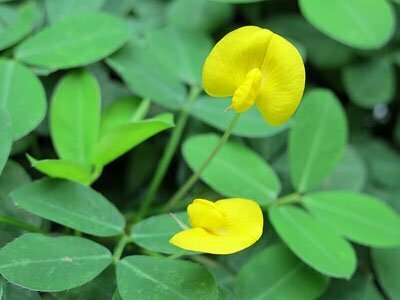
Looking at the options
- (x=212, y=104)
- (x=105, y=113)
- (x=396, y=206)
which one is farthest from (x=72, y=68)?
(x=396, y=206)

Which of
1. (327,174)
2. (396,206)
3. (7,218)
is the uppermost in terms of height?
(7,218)

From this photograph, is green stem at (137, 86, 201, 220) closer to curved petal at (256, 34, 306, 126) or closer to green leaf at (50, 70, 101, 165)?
green leaf at (50, 70, 101, 165)

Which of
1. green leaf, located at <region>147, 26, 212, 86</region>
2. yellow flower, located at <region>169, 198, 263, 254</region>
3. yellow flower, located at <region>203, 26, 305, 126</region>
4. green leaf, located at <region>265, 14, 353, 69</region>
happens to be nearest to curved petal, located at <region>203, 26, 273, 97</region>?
yellow flower, located at <region>203, 26, 305, 126</region>

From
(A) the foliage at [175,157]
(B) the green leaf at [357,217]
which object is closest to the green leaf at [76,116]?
(A) the foliage at [175,157]

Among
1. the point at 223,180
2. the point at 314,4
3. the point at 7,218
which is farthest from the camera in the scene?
the point at 314,4

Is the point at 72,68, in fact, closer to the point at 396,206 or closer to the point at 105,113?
the point at 105,113

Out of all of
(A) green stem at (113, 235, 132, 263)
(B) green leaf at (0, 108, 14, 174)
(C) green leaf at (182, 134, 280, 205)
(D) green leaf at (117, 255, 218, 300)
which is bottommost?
(C) green leaf at (182, 134, 280, 205)
